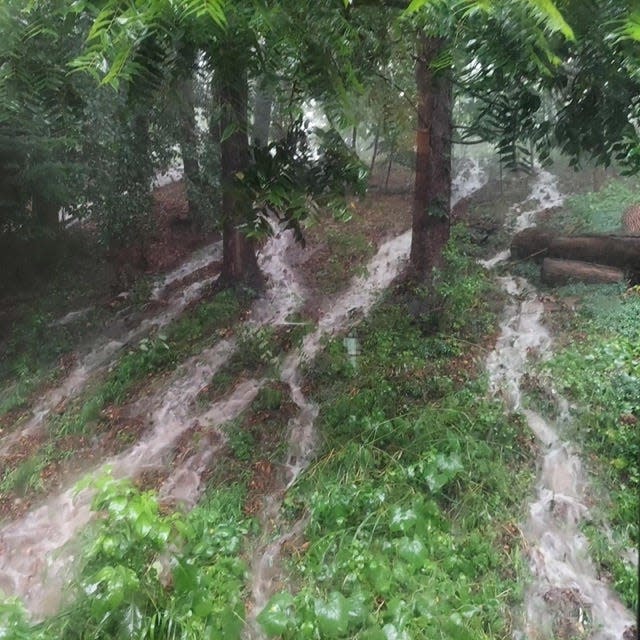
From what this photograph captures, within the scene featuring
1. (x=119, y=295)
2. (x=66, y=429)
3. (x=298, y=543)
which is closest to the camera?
(x=298, y=543)

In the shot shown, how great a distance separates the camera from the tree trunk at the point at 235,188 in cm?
414

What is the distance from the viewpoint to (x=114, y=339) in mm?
9312

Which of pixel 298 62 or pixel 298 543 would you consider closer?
pixel 298 62

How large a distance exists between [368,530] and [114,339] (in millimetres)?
6868

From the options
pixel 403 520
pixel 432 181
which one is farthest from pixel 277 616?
pixel 432 181

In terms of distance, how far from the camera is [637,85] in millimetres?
3766

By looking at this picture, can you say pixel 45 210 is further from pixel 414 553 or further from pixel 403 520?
pixel 414 553

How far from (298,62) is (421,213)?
4670 mm

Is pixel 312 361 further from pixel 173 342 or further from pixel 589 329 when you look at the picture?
pixel 589 329

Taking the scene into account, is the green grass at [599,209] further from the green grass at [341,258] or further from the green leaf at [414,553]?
the green leaf at [414,553]

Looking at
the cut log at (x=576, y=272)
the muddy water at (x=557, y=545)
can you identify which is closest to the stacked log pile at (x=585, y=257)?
the cut log at (x=576, y=272)

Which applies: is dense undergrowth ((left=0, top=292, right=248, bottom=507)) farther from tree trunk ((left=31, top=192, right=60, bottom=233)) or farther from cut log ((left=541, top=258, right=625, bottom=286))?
cut log ((left=541, top=258, right=625, bottom=286))

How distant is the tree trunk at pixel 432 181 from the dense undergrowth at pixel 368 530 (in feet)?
2.38

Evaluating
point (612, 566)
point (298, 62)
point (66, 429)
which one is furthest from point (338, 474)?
point (66, 429)
